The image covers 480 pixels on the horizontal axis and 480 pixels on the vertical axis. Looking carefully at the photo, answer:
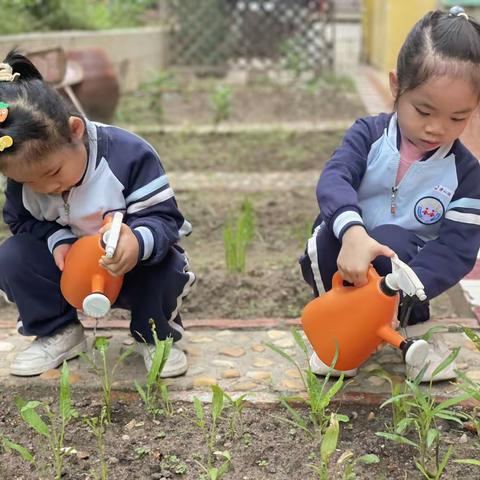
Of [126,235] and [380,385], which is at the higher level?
[126,235]

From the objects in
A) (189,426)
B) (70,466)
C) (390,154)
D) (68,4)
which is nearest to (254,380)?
(189,426)

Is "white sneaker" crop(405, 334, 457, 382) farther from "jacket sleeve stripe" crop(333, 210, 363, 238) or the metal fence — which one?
the metal fence

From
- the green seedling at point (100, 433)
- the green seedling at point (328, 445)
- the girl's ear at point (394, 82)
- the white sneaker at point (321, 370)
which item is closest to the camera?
the green seedling at point (328, 445)

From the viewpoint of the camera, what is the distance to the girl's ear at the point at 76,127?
198 centimetres

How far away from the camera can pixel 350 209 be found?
1.94 metres

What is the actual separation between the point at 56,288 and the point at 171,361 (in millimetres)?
392

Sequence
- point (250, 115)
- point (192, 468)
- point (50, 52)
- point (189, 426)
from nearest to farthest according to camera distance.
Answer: point (192, 468)
point (189, 426)
point (50, 52)
point (250, 115)

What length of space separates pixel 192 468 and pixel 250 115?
5.43 metres

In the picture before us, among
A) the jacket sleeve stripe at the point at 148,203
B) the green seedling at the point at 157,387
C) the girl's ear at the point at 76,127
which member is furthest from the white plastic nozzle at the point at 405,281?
the girl's ear at the point at 76,127

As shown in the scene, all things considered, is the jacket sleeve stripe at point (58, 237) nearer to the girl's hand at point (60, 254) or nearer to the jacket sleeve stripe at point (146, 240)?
the girl's hand at point (60, 254)

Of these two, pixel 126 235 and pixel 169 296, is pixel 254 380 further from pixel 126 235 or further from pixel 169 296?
pixel 126 235

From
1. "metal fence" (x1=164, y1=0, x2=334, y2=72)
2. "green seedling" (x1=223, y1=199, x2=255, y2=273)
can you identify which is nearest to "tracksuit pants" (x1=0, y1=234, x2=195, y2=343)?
"green seedling" (x1=223, y1=199, x2=255, y2=273)

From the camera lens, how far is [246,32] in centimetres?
995

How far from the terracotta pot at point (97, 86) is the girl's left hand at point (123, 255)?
4.24 m
